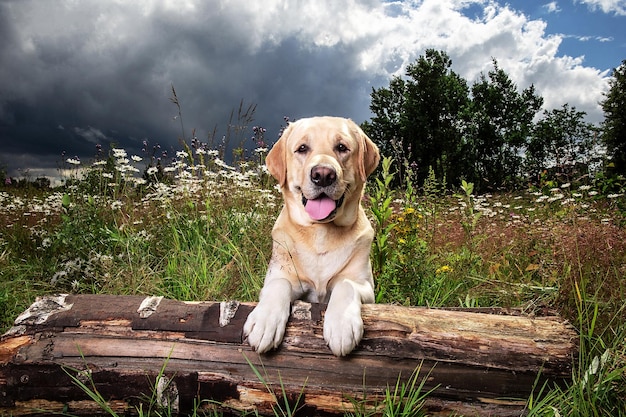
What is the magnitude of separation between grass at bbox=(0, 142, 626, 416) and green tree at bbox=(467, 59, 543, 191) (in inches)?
993

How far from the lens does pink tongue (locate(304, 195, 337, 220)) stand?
2.83 meters

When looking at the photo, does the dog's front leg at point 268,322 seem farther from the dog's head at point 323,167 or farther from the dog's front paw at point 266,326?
the dog's head at point 323,167

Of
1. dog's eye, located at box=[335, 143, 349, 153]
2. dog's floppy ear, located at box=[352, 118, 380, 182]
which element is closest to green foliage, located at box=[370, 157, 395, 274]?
dog's floppy ear, located at box=[352, 118, 380, 182]

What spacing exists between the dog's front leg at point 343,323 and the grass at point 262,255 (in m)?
0.39

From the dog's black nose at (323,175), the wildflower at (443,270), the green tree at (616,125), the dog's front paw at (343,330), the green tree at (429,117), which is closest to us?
the dog's front paw at (343,330)

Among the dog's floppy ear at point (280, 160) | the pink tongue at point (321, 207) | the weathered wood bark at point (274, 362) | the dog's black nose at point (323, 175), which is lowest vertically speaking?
the weathered wood bark at point (274, 362)

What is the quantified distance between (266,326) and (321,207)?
0.84 meters

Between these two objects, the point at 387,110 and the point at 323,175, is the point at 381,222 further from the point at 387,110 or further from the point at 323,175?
the point at 387,110

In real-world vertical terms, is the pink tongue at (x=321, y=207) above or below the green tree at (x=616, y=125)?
below

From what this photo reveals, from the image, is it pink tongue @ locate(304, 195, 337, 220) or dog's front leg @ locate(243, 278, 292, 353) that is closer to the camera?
dog's front leg @ locate(243, 278, 292, 353)

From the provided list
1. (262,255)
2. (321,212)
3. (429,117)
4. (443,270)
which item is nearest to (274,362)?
(321,212)

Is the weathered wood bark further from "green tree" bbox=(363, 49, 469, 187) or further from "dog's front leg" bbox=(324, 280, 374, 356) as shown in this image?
"green tree" bbox=(363, 49, 469, 187)

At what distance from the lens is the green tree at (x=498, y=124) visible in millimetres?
30266

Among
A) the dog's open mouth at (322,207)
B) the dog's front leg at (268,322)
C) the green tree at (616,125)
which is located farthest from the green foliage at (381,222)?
the green tree at (616,125)
